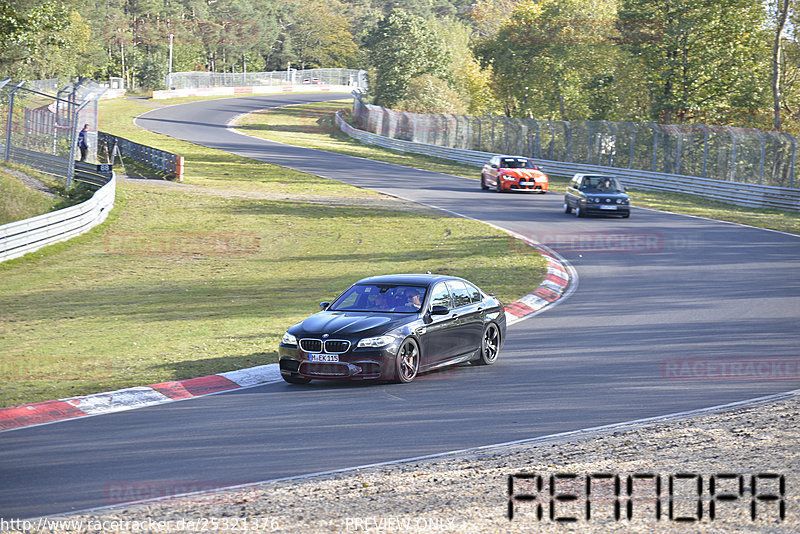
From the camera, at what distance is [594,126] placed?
4647 cm

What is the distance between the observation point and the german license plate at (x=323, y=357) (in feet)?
38.1

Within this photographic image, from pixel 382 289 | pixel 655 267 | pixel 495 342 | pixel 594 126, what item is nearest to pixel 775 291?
pixel 655 267

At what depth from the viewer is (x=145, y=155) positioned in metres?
45.1

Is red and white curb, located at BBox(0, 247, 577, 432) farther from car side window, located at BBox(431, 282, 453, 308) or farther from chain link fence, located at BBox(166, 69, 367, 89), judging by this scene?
chain link fence, located at BBox(166, 69, 367, 89)

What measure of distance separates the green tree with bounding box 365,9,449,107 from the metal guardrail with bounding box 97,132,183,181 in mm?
35927

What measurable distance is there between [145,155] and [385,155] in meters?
17.1

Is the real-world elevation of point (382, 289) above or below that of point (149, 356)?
above

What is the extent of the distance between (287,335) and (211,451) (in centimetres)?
354

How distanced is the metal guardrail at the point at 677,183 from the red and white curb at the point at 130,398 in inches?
1090

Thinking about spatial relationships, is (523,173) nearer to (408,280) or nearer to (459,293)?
(459,293)

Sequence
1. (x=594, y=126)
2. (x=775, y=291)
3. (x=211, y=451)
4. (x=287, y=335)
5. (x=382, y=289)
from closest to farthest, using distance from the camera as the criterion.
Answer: (x=211, y=451)
(x=287, y=335)
(x=382, y=289)
(x=775, y=291)
(x=594, y=126)

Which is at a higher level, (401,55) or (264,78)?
(401,55)

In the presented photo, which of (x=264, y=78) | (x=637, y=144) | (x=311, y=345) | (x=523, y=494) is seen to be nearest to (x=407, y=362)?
(x=311, y=345)

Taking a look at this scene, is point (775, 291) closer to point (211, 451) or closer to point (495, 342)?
point (495, 342)
